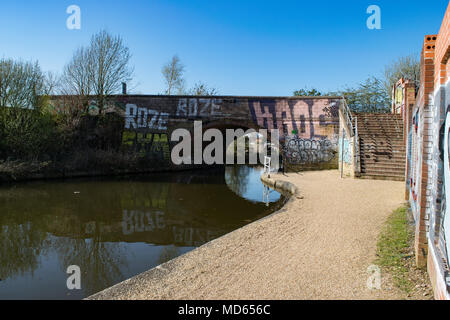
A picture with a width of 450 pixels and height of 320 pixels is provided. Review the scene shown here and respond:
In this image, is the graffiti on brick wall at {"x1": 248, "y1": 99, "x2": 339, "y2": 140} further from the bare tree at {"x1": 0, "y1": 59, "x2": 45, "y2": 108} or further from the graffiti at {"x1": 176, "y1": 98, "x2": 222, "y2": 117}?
the bare tree at {"x1": 0, "y1": 59, "x2": 45, "y2": 108}

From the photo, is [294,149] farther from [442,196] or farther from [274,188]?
[442,196]

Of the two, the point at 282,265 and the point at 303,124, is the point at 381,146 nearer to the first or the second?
the point at 303,124

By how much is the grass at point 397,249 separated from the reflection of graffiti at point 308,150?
10.3 metres

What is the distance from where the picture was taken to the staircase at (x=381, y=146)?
1059 cm

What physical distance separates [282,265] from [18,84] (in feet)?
44.3

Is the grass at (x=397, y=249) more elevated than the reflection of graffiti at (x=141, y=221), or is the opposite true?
the grass at (x=397, y=249)

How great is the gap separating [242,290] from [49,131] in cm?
1364

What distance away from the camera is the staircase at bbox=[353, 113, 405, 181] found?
10594 millimetres

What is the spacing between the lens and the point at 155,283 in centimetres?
313

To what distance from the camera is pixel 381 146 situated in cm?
1149

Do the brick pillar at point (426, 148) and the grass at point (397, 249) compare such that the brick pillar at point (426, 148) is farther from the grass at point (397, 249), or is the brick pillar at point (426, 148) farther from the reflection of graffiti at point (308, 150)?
the reflection of graffiti at point (308, 150)

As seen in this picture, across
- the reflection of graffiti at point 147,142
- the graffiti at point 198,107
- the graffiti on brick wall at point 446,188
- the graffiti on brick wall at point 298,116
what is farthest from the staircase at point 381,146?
the reflection of graffiti at point 147,142

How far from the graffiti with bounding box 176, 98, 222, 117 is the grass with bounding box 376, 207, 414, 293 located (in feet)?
39.5
